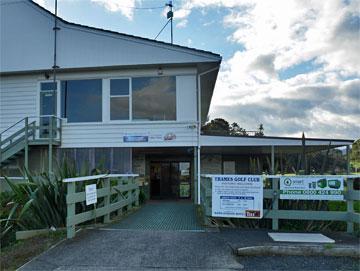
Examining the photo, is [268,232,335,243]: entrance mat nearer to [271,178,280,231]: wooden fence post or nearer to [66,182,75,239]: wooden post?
[271,178,280,231]: wooden fence post

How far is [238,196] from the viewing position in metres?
6.97

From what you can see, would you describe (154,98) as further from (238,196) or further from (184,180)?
(238,196)

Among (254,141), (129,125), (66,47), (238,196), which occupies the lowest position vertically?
(238,196)

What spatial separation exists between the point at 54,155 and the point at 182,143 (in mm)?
5173

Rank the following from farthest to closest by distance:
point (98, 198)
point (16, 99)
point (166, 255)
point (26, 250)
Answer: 1. point (16, 99)
2. point (98, 198)
3. point (26, 250)
4. point (166, 255)

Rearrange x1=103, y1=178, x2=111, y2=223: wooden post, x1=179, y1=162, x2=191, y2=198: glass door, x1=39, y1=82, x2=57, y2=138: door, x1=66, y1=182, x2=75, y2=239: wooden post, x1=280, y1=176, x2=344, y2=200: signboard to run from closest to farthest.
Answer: x1=66, y1=182, x2=75, y2=239: wooden post
x1=280, y1=176, x2=344, y2=200: signboard
x1=103, y1=178, x2=111, y2=223: wooden post
x1=39, y1=82, x2=57, y2=138: door
x1=179, y1=162, x2=191, y2=198: glass door

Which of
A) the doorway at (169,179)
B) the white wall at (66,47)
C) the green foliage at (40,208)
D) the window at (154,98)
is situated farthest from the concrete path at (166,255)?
the doorway at (169,179)

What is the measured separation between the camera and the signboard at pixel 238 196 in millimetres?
6859

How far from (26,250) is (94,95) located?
9.31 meters

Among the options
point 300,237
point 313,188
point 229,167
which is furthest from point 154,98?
point 300,237

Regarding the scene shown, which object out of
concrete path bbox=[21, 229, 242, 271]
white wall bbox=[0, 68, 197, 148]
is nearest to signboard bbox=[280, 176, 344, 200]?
concrete path bbox=[21, 229, 242, 271]

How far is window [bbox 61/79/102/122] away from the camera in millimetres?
14008

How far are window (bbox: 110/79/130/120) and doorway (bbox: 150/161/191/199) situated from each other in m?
5.25

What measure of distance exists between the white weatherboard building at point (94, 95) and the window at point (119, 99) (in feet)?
0.13
